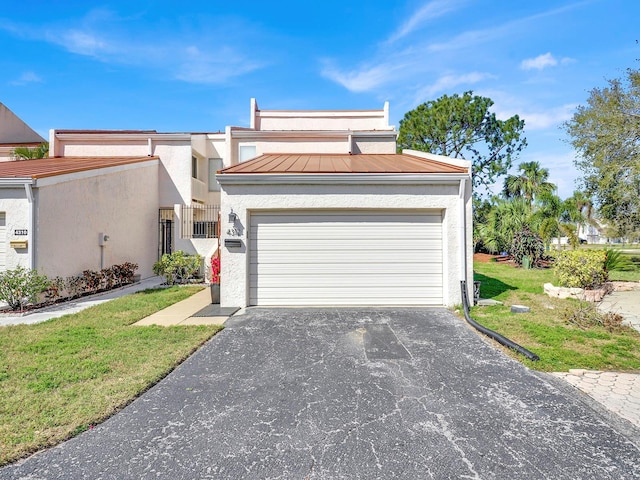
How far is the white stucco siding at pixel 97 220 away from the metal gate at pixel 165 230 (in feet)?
0.73

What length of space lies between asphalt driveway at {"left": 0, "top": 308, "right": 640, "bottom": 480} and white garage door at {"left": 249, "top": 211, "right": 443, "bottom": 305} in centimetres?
306

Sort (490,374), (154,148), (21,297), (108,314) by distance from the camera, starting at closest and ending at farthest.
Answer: (490,374) < (108,314) < (21,297) < (154,148)

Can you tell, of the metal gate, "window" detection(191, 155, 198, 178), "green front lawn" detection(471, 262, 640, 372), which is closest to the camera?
"green front lawn" detection(471, 262, 640, 372)

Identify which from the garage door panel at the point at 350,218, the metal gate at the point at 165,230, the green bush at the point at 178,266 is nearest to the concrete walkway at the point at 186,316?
the garage door panel at the point at 350,218

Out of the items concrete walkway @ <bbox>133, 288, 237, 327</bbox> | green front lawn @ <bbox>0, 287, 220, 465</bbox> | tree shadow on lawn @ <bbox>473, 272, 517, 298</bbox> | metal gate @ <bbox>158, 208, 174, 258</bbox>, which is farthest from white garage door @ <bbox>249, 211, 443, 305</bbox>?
metal gate @ <bbox>158, 208, 174, 258</bbox>

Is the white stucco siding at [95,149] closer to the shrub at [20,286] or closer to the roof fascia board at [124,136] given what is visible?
the roof fascia board at [124,136]

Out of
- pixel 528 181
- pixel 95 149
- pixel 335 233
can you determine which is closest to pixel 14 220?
pixel 95 149

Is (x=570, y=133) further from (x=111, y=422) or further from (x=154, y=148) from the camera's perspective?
(x=111, y=422)

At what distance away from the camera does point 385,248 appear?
8.07 meters

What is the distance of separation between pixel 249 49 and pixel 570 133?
17.8 metres

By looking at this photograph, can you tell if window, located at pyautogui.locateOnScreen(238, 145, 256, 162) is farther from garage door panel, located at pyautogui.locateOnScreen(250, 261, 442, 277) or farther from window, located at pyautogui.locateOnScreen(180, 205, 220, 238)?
garage door panel, located at pyautogui.locateOnScreen(250, 261, 442, 277)

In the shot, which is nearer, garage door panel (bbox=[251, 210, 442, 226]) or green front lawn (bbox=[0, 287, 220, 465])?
green front lawn (bbox=[0, 287, 220, 465])

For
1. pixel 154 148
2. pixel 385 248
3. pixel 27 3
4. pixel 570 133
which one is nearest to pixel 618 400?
pixel 385 248

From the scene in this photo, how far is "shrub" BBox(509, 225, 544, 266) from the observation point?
53.6 ft
